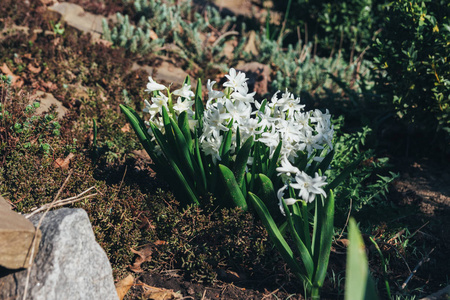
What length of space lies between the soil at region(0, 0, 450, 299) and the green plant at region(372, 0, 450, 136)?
1.85ft

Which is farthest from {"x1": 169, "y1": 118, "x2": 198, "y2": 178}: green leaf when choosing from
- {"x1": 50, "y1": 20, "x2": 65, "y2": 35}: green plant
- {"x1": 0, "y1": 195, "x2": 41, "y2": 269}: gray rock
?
{"x1": 50, "y1": 20, "x2": 65, "y2": 35}: green plant

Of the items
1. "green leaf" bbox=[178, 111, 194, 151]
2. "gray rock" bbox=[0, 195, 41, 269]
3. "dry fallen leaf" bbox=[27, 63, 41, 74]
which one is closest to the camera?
"gray rock" bbox=[0, 195, 41, 269]

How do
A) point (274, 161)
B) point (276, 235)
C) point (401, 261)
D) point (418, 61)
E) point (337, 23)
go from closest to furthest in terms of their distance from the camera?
point (276, 235)
point (274, 161)
point (401, 261)
point (418, 61)
point (337, 23)

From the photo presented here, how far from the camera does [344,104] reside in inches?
182

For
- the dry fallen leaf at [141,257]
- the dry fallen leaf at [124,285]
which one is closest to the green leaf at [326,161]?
the dry fallen leaf at [141,257]

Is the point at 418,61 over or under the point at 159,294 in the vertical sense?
over

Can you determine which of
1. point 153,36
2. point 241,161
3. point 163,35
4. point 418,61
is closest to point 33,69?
point 153,36

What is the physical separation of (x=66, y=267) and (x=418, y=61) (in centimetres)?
309

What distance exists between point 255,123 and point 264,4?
6407 millimetres

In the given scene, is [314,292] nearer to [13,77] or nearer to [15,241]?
[15,241]

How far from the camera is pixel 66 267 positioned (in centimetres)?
196

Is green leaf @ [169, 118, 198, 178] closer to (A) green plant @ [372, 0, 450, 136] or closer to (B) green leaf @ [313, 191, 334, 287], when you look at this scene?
(B) green leaf @ [313, 191, 334, 287]

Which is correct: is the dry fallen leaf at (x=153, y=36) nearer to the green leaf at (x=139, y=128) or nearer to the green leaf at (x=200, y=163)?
the green leaf at (x=139, y=128)

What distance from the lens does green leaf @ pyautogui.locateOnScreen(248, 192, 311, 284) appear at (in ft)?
7.31
